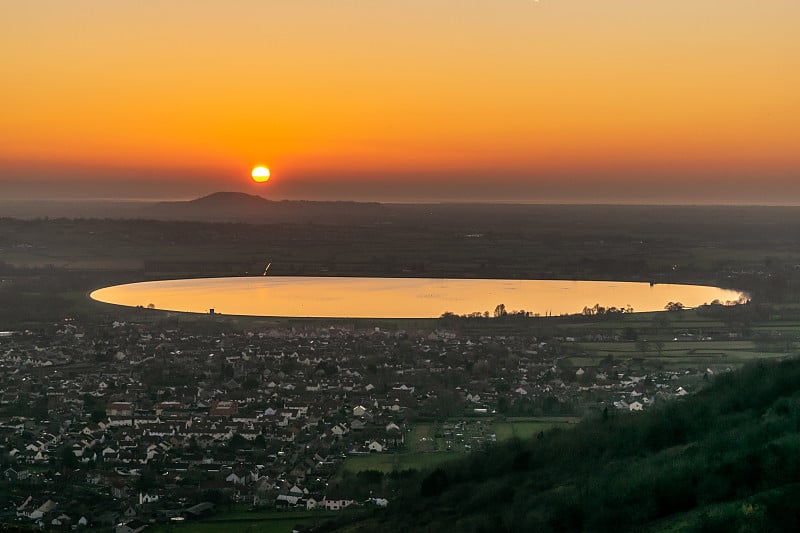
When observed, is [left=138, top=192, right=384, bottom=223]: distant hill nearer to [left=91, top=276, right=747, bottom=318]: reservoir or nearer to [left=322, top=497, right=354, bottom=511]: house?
[left=91, top=276, right=747, bottom=318]: reservoir

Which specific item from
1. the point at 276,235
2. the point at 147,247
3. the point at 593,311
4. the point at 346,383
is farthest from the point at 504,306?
the point at 276,235

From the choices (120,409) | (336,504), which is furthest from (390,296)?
(336,504)

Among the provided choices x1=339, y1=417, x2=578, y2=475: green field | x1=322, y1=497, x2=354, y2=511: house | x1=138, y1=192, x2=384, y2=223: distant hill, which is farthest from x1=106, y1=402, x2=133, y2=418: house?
x1=138, y1=192, x2=384, y2=223: distant hill

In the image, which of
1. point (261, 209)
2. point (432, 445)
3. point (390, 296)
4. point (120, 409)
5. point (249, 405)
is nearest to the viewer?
point (432, 445)

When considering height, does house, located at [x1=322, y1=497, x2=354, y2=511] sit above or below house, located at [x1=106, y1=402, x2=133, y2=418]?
below

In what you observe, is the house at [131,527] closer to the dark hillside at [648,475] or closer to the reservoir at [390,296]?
the dark hillside at [648,475]

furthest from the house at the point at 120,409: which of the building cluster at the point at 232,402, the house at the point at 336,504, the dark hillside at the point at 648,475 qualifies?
the dark hillside at the point at 648,475

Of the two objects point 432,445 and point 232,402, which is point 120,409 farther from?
point 432,445
